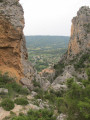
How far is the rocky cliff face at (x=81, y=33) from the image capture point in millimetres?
46188

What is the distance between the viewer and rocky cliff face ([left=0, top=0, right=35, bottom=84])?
16.3 m

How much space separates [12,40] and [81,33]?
34.9 metres

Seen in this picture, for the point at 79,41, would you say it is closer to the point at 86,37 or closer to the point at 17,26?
the point at 86,37

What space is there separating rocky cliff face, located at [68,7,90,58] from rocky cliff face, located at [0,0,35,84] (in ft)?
104

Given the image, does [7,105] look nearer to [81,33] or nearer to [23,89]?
[23,89]

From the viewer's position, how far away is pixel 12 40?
17.0 m

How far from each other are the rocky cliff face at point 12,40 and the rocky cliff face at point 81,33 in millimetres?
31792

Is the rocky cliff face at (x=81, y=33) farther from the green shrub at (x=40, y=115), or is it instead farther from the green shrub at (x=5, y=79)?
the green shrub at (x=40, y=115)

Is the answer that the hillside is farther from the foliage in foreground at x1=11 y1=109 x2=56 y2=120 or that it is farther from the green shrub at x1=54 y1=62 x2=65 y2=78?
the green shrub at x1=54 y1=62 x2=65 y2=78

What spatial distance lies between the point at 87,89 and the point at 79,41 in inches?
1623

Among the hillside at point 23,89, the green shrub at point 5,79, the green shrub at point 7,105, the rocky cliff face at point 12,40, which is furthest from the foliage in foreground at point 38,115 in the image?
the rocky cliff face at point 12,40

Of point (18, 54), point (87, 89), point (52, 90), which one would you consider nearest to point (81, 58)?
point (52, 90)

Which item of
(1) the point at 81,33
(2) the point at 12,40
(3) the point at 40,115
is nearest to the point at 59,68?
(1) the point at 81,33

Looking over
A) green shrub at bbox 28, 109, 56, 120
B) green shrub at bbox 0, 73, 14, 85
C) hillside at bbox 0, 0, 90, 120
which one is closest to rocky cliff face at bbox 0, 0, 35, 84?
hillside at bbox 0, 0, 90, 120
